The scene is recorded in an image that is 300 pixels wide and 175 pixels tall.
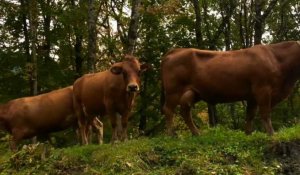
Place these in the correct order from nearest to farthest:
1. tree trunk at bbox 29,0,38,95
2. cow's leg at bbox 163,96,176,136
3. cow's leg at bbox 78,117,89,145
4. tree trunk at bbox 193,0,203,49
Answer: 1. cow's leg at bbox 163,96,176,136
2. cow's leg at bbox 78,117,89,145
3. tree trunk at bbox 29,0,38,95
4. tree trunk at bbox 193,0,203,49

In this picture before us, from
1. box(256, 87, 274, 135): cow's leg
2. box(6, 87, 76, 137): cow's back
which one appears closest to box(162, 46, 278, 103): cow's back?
box(256, 87, 274, 135): cow's leg

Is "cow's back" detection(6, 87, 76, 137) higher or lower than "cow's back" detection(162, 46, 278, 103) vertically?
lower

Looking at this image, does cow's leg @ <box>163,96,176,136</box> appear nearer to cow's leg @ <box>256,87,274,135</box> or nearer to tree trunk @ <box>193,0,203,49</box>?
cow's leg @ <box>256,87,274,135</box>

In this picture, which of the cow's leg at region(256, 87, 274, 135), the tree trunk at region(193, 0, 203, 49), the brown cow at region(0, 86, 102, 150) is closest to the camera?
the cow's leg at region(256, 87, 274, 135)

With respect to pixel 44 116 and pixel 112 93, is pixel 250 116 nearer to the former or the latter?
pixel 112 93

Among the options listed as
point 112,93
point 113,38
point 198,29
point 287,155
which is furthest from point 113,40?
point 287,155

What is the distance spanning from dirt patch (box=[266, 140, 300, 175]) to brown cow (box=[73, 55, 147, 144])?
331 centimetres

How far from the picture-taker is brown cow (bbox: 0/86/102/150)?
14.2 metres

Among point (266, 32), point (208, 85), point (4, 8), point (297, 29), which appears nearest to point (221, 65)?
point (208, 85)

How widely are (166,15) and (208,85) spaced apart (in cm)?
1541

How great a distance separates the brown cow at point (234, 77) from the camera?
35.8 feet

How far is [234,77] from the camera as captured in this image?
36.6 ft

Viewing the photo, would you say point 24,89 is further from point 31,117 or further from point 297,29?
point 297,29

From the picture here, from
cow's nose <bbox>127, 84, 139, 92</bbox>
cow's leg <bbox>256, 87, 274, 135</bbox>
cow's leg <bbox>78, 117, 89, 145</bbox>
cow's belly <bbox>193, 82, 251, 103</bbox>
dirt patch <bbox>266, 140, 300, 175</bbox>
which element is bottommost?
dirt patch <bbox>266, 140, 300, 175</bbox>
